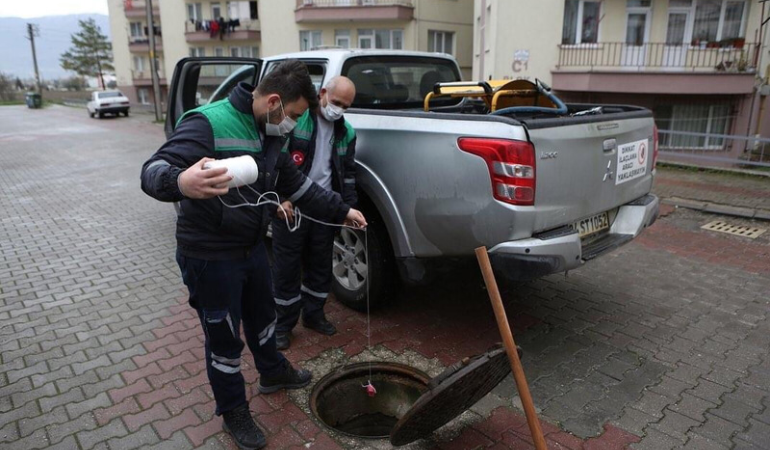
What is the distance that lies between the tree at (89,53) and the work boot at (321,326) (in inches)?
2598

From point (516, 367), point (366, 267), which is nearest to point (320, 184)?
point (366, 267)

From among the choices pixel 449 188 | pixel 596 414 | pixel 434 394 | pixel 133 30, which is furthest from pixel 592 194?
pixel 133 30

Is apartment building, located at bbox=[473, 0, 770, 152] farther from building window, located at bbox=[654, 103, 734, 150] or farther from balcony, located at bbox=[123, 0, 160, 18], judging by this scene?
balcony, located at bbox=[123, 0, 160, 18]

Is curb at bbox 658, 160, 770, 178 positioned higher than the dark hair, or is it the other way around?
the dark hair

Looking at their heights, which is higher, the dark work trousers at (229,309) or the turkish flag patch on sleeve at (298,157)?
the turkish flag patch on sleeve at (298,157)

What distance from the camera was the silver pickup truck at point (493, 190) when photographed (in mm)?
3152

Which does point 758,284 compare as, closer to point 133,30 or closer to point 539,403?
point 539,403

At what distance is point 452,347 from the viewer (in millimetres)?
3797

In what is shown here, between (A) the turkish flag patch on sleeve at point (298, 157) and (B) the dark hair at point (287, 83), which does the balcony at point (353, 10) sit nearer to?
(A) the turkish flag patch on sleeve at point (298, 157)

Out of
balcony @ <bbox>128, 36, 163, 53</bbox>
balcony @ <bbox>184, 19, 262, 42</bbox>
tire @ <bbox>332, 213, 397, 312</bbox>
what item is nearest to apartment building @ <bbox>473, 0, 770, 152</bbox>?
tire @ <bbox>332, 213, 397, 312</bbox>

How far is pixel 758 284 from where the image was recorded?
16.5 ft

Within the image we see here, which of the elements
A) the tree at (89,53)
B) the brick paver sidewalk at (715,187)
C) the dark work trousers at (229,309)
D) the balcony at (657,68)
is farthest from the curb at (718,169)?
the tree at (89,53)

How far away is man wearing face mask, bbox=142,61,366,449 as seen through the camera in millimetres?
2398

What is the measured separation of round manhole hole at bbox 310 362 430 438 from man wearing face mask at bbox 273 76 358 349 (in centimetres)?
57
